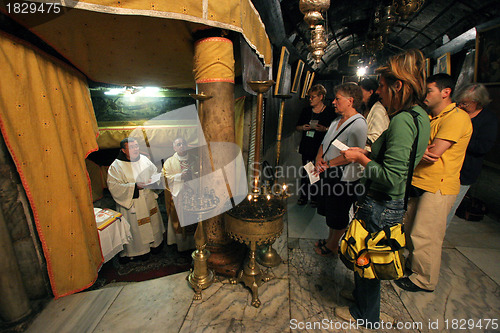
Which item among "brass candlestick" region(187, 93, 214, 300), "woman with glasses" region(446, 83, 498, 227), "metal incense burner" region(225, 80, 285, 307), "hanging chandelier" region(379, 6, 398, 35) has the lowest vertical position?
"brass candlestick" region(187, 93, 214, 300)

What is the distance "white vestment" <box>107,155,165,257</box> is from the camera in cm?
389

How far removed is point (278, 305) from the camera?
7.68 ft

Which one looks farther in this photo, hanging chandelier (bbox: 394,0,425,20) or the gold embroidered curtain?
hanging chandelier (bbox: 394,0,425,20)

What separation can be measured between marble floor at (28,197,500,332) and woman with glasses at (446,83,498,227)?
1.40 metres

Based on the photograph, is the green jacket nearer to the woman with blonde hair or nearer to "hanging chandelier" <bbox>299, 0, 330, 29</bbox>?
the woman with blonde hair

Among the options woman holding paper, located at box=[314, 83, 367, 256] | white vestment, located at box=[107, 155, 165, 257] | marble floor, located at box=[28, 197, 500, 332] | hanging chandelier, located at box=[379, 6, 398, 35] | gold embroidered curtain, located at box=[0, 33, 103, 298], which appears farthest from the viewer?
hanging chandelier, located at box=[379, 6, 398, 35]

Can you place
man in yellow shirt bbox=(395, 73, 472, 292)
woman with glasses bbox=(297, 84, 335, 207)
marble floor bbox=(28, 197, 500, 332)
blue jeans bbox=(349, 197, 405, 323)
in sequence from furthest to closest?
woman with glasses bbox=(297, 84, 335, 207) < man in yellow shirt bbox=(395, 73, 472, 292) < marble floor bbox=(28, 197, 500, 332) < blue jeans bbox=(349, 197, 405, 323)

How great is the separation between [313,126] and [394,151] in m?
3.21

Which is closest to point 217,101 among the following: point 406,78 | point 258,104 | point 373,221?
point 258,104

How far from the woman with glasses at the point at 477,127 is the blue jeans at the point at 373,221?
2254 mm

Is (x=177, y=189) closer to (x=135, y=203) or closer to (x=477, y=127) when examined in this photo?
(x=135, y=203)

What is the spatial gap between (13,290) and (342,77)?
16414 mm

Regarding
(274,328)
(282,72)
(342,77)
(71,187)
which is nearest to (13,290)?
(71,187)

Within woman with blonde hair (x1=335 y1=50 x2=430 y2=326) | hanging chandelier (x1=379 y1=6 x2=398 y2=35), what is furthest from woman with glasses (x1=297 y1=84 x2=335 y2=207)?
hanging chandelier (x1=379 y1=6 x2=398 y2=35)
